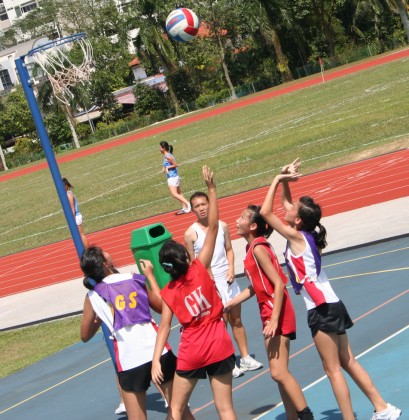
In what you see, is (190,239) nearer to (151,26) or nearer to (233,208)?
(233,208)

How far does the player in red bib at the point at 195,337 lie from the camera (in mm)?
6082

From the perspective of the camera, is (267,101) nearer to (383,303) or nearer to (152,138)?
(152,138)

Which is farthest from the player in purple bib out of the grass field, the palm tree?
the palm tree

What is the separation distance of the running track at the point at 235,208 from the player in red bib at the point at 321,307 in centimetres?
1044

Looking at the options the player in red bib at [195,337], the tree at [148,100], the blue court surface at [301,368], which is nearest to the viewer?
the player in red bib at [195,337]

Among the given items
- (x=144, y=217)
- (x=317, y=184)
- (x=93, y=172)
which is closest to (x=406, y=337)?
(x=317, y=184)

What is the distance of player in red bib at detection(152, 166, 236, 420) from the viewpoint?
6.08 metres

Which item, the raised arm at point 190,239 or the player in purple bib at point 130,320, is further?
the raised arm at point 190,239

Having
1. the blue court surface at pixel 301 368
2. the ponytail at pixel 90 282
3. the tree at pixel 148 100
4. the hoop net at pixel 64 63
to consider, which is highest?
the hoop net at pixel 64 63

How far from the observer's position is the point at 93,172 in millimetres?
39969

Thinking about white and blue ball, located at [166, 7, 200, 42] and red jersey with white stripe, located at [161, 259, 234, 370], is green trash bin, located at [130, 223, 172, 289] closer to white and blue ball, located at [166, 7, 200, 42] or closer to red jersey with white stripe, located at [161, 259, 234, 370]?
red jersey with white stripe, located at [161, 259, 234, 370]

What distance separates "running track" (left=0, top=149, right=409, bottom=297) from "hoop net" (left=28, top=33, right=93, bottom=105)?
20.3ft

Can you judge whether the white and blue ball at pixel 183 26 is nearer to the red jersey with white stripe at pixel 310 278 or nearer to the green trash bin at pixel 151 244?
the green trash bin at pixel 151 244

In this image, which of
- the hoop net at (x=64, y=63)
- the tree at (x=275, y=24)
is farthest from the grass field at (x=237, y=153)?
the tree at (x=275, y=24)
